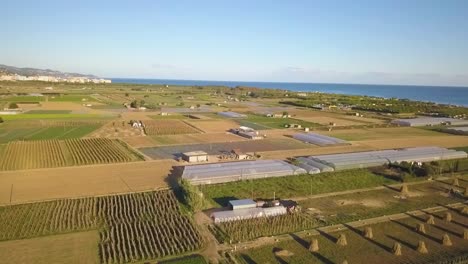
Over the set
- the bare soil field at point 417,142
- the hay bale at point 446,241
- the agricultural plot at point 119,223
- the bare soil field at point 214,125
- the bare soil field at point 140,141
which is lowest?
the agricultural plot at point 119,223

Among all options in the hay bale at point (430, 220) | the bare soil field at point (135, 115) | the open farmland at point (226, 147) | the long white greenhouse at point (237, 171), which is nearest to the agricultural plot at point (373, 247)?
the hay bale at point (430, 220)

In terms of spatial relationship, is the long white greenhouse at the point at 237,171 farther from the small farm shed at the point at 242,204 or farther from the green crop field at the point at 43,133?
the green crop field at the point at 43,133

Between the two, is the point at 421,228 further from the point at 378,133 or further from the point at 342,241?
the point at 378,133

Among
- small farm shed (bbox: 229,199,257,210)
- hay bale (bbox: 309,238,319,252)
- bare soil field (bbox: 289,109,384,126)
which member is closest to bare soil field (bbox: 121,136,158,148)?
small farm shed (bbox: 229,199,257,210)

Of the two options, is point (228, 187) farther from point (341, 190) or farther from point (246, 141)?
point (246, 141)

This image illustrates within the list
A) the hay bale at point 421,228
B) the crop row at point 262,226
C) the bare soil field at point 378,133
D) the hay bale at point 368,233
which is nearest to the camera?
the crop row at point 262,226

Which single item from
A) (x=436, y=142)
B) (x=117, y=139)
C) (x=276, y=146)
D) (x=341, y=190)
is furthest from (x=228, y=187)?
(x=436, y=142)

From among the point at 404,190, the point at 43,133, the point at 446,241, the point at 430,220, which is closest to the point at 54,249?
the point at 446,241
